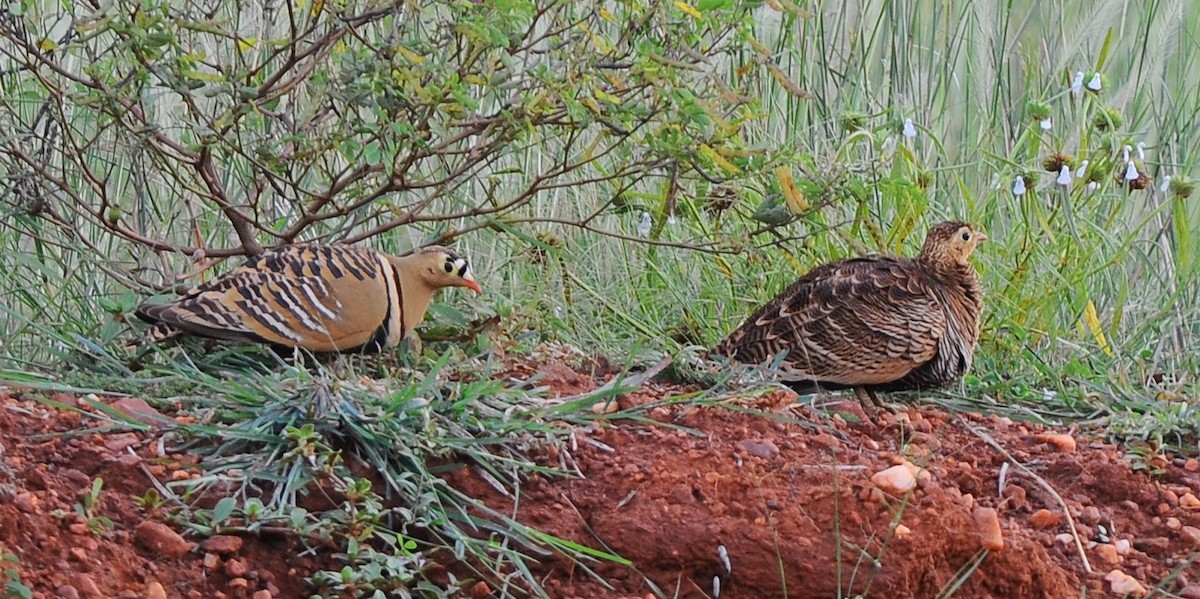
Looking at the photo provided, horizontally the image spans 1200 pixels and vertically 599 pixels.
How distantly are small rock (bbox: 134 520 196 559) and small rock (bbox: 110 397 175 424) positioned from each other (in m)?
0.38

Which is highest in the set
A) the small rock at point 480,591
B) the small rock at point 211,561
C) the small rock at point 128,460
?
the small rock at point 128,460

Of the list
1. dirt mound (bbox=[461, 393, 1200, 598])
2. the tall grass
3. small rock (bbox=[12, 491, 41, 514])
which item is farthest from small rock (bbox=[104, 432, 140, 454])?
the tall grass

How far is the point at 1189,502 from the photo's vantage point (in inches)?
129

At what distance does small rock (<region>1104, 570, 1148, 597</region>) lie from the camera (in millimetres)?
2877

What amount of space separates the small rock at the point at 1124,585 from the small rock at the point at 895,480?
42 cm

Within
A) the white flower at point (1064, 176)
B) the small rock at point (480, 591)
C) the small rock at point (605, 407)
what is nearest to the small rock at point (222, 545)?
the small rock at point (480, 591)

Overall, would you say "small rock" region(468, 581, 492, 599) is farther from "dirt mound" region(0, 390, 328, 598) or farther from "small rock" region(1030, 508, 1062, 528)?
"small rock" region(1030, 508, 1062, 528)

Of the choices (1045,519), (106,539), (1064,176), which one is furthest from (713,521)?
(1064,176)

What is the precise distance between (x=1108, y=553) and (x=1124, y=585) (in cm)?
14

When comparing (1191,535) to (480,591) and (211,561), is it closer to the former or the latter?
(480,591)

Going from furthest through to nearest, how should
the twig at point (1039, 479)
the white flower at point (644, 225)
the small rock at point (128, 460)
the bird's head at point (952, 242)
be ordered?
the white flower at point (644, 225)
the bird's head at point (952, 242)
the twig at point (1039, 479)
the small rock at point (128, 460)

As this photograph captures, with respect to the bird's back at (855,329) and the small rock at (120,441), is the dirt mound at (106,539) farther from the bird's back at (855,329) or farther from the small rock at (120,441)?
the bird's back at (855,329)

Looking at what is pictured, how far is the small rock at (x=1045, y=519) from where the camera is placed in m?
3.13

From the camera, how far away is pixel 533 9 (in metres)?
3.43
